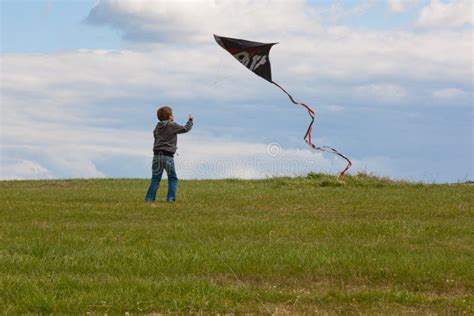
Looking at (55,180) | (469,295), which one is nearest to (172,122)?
(469,295)

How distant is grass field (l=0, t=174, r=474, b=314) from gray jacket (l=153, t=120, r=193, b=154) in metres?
1.22

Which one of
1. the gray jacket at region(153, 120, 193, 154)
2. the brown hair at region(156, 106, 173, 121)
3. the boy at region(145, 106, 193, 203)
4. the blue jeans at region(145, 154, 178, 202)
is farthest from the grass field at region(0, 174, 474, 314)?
the brown hair at region(156, 106, 173, 121)

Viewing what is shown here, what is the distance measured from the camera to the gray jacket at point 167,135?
17.7 meters

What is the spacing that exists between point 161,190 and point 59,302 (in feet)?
50.6

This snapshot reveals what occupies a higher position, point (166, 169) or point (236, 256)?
point (166, 169)

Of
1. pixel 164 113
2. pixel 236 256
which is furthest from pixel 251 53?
pixel 236 256

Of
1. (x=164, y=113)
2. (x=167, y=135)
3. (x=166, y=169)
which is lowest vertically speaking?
(x=166, y=169)

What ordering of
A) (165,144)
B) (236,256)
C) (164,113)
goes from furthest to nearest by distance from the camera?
(164,113)
(165,144)
(236,256)

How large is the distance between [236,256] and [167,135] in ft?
26.2

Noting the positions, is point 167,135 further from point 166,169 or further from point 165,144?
point 166,169

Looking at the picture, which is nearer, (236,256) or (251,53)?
(236,256)

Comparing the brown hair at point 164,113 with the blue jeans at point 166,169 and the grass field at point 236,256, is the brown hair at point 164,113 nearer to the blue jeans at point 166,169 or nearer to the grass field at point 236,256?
the blue jeans at point 166,169

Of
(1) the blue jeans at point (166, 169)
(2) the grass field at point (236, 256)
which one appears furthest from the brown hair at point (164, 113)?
(2) the grass field at point (236, 256)

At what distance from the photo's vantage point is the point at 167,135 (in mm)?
17844
